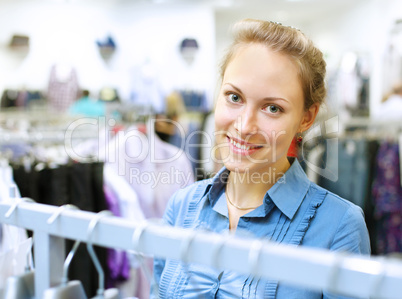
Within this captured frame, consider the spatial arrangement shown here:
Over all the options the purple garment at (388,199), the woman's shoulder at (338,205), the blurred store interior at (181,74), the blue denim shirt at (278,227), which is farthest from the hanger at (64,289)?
the purple garment at (388,199)

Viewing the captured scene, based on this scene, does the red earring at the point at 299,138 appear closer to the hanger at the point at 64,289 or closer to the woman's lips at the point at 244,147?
the woman's lips at the point at 244,147

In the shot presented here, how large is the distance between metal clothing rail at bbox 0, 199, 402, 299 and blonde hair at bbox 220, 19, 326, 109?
438mm

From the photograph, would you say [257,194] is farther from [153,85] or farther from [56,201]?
[153,85]

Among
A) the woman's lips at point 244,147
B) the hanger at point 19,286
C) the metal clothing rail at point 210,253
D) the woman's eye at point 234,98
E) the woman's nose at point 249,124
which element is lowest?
the hanger at point 19,286

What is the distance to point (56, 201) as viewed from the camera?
149cm

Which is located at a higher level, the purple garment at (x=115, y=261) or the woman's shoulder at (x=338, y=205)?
the woman's shoulder at (x=338, y=205)

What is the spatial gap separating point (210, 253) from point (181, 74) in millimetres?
5171

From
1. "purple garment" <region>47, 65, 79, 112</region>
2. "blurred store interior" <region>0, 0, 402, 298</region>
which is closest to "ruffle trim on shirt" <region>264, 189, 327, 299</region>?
"blurred store interior" <region>0, 0, 402, 298</region>

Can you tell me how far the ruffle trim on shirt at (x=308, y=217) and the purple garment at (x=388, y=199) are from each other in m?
1.94

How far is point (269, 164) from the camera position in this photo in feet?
2.62

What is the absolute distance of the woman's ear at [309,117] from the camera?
830mm

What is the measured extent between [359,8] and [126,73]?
A: 305 centimetres

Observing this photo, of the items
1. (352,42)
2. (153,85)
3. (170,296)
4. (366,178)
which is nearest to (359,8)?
(352,42)

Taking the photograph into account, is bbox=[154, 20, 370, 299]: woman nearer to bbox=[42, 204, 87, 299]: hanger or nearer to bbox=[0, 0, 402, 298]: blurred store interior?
bbox=[42, 204, 87, 299]: hanger
